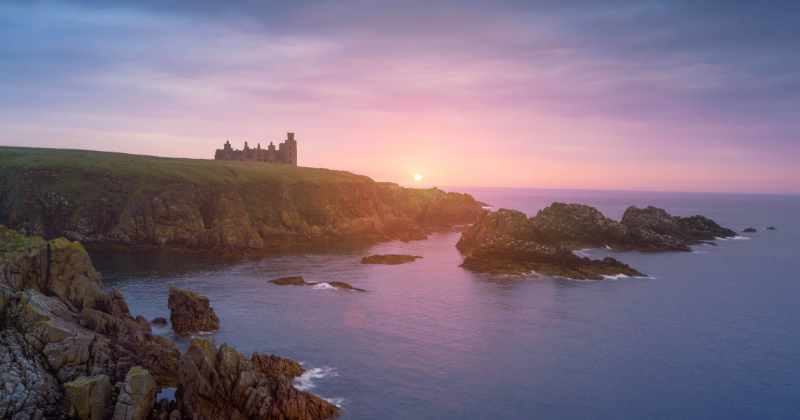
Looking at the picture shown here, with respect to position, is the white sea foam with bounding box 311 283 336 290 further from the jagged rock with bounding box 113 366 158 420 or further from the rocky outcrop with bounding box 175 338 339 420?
the jagged rock with bounding box 113 366 158 420

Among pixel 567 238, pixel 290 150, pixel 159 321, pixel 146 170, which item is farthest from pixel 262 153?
pixel 159 321

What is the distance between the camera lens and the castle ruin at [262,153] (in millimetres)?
175125

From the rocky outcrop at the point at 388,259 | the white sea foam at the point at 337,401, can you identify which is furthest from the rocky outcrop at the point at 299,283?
the white sea foam at the point at 337,401

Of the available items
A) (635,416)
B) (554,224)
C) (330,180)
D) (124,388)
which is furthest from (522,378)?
(330,180)

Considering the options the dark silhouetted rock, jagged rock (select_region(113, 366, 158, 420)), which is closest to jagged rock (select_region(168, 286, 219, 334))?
the dark silhouetted rock

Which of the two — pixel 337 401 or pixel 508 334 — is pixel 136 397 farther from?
pixel 508 334

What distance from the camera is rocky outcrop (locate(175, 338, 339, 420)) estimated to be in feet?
90.6

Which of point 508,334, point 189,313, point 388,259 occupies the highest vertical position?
point 388,259

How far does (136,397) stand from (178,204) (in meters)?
81.9

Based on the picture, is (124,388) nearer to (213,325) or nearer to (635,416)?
(213,325)

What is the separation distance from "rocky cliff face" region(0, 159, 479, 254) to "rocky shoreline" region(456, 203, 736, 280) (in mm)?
26767

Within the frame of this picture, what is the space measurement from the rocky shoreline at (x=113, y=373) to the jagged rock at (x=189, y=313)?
8130 mm

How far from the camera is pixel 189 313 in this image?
151 feet

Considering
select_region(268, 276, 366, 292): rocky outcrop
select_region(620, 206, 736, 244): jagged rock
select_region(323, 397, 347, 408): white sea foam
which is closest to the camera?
select_region(323, 397, 347, 408): white sea foam
